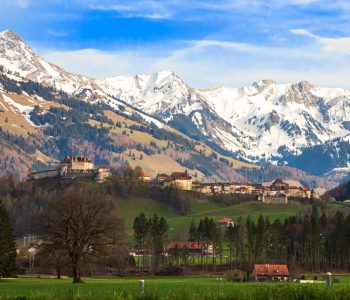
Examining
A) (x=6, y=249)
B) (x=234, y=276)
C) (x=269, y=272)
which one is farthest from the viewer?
(x=269, y=272)

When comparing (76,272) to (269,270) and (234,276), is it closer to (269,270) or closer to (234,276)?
(234,276)

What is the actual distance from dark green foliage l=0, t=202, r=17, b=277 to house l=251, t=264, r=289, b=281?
159ft

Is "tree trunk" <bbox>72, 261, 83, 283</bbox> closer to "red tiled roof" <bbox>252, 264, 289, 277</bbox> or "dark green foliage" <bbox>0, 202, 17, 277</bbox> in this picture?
"dark green foliage" <bbox>0, 202, 17, 277</bbox>

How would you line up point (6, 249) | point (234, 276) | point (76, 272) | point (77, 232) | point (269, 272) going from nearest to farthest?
point (76, 272) → point (77, 232) → point (6, 249) → point (234, 276) → point (269, 272)

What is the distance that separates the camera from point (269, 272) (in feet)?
516

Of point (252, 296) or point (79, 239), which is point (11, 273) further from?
point (252, 296)

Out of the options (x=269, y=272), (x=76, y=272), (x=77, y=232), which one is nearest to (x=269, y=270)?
(x=269, y=272)

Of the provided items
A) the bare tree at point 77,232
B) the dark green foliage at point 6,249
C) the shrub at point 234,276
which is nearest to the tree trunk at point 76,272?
the bare tree at point 77,232

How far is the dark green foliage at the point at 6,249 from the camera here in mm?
115812

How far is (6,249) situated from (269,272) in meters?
57.7

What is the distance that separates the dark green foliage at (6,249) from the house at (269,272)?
48.4 meters

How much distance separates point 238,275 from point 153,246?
48866 millimetres

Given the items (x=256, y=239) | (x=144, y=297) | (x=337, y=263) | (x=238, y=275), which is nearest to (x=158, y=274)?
(x=238, y=275)

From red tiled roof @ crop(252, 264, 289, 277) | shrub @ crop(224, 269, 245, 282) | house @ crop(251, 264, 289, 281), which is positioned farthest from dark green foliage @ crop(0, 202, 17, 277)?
red tiled roof @ crop(252, 264, 289, 277)
